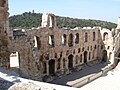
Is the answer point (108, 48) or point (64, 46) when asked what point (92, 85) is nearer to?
point (64, 46)

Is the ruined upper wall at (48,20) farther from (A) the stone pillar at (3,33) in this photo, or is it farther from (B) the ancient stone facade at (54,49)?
(A) the stone pillar at (3,33)

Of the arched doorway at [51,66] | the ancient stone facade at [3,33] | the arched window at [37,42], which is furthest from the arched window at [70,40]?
the ancient stone facade at [3,33]

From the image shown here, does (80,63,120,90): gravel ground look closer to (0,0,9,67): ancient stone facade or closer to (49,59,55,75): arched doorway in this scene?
(49,59,55,75): arched doorway

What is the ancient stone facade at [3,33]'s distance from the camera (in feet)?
49.9

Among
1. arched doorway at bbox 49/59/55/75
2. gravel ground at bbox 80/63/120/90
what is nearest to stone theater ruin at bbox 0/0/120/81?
arched doorway at bbox 49/59/55/75

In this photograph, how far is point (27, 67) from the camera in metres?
19.5

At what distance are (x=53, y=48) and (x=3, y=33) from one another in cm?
1007

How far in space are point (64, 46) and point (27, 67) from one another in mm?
8256

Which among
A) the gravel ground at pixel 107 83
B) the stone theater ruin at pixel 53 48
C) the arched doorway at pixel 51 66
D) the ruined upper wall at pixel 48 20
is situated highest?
the ruined upper wall at pixel 48 20

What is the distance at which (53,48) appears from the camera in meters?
25.0

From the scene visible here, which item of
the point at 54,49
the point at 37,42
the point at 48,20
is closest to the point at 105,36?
the point at 54,49

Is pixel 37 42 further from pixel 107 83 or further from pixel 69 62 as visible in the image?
pixel 107 83

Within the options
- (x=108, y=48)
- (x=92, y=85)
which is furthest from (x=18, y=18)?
(x=92, y=85)

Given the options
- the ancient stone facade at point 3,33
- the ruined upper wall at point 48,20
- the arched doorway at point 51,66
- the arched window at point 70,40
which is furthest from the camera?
the arched window at point 70,40
